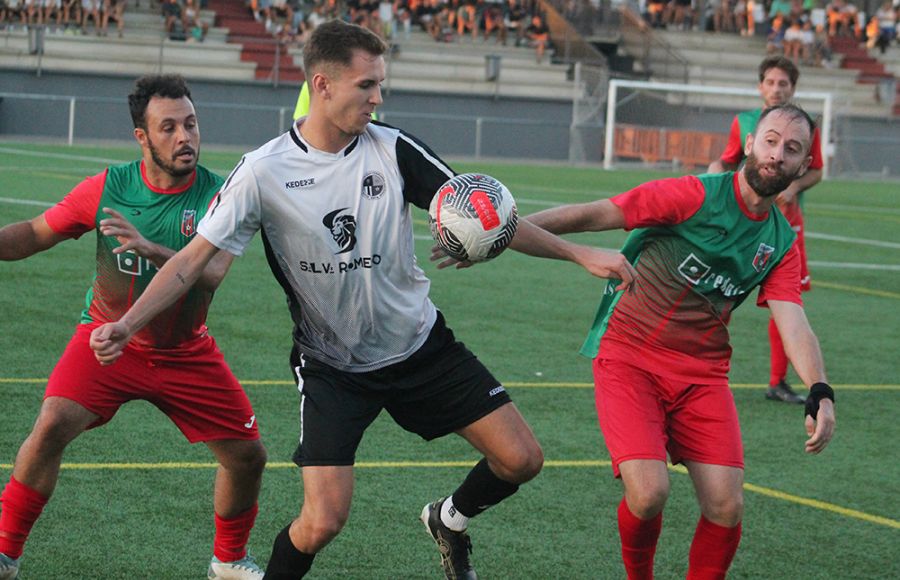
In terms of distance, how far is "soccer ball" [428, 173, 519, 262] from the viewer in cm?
503

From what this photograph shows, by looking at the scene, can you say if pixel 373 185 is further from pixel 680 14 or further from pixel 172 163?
pixel 680 14

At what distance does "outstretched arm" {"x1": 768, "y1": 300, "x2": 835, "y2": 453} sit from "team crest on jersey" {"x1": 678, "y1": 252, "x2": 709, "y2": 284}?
0.32m

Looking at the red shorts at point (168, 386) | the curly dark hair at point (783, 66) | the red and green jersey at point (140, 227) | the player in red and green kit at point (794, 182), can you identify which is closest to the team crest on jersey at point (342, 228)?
the red and green jersey at point (140, 227)

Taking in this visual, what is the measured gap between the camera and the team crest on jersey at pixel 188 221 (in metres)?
5.79

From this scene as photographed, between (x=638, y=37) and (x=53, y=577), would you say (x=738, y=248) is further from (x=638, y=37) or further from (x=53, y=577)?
(x=638, y=37)

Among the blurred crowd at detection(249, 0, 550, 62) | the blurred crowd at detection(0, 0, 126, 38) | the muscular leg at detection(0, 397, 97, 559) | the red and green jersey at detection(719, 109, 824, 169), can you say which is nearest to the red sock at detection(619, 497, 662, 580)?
the muscular leg at detection(0, 397, 97, 559)

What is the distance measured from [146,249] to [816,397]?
250cm

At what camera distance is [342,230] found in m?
5.23

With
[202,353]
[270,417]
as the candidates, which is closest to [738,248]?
[202,353]

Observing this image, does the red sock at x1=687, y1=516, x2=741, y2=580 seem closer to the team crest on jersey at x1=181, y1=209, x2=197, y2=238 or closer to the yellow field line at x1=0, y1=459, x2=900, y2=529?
the yellow field line at x1=0, y1=459, x2=900, y2=529

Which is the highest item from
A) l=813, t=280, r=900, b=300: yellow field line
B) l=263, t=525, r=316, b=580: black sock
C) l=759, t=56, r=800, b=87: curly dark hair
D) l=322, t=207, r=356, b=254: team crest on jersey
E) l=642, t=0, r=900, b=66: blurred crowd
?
l=642, t=0, r=900, b=66: blurred crowd

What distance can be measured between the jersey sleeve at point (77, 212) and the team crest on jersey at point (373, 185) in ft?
4.05

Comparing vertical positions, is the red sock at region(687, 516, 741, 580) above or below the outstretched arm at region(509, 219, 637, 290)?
below

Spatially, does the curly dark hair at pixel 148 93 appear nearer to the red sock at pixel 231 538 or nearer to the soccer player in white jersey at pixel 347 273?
the soccer player in white jersey at pixel 347 273
